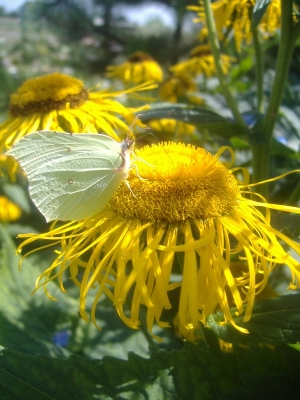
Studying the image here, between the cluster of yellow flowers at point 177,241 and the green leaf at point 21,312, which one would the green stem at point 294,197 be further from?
the green leaf at point 21,312

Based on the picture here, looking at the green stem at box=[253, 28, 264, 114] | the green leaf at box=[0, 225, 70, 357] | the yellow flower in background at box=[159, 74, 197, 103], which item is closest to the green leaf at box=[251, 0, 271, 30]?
the green stem at box=[253, 28, 264, 114]

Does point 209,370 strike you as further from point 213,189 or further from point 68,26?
point 68,26

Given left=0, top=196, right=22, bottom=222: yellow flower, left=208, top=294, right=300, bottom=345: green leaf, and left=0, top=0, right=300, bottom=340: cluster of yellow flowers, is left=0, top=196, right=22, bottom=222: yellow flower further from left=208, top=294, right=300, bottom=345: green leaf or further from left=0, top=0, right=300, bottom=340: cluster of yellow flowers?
left=208, top=294, right=300, bottom=345: green leaf

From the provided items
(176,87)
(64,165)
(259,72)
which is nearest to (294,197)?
(259,72)

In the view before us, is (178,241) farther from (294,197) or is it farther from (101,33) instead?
(101,33)

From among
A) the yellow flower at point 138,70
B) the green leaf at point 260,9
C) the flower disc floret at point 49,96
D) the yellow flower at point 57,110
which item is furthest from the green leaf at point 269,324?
the yellow flower at point 138,70
